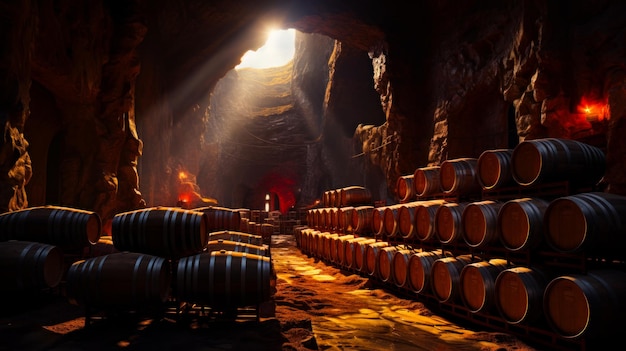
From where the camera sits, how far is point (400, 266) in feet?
22.8

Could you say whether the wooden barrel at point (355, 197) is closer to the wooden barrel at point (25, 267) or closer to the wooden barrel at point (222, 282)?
the wooden barrel at point (222, 282)

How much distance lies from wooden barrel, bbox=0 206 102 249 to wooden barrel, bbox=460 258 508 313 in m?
5.10

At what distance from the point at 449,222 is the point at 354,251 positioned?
11.2 ft

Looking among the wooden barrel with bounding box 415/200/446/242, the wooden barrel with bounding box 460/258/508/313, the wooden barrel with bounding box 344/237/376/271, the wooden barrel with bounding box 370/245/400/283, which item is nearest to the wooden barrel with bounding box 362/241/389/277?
the wooden barrel with bounding box 370/245/400/283

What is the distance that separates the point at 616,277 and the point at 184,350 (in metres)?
4.05

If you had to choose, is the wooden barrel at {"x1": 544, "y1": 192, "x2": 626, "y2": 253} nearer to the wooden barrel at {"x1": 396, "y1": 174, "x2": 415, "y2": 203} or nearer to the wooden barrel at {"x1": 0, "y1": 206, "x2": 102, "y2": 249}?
the wooden barrel at {"x1": 396, "y1": 174, "x2": 415, "y2": 203}

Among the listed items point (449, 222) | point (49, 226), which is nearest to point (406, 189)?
point (449, 222)

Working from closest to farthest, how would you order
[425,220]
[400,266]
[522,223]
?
[522,223] < [425,220] < [400,266]

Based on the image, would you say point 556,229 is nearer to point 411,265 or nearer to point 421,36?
point 411,265

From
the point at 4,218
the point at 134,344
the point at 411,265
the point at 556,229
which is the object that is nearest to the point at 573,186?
the point at 556,229

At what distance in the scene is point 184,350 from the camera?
337cm

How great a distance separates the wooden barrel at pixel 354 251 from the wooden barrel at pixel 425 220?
6.30ft

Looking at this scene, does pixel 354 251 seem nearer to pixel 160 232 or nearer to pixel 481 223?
pixel 481 223

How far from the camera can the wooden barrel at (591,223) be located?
3.79m
